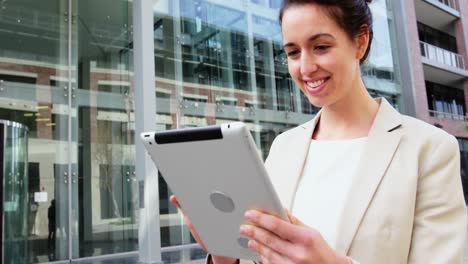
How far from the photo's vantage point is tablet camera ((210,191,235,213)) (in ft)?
3.01

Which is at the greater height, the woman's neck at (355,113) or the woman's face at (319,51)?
the woman's face at (319,51)

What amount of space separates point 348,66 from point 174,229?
855cm

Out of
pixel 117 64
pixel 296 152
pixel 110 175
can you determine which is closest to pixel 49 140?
pixel 110 175

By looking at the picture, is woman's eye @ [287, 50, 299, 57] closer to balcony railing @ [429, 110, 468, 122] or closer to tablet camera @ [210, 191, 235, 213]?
tablet camera @ [210, 191, 235, 213]

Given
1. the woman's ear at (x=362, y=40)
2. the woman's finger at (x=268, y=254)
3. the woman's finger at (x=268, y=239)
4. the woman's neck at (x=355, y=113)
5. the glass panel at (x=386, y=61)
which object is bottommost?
the woman's finger at (x=268, y=254)

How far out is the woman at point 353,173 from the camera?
2.92 ft

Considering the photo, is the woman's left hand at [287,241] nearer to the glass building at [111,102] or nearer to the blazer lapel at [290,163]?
the blazer lapel at [290,163]

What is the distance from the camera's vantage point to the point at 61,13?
9055 millimetres

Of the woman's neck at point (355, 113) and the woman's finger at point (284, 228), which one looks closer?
the woman's finger at point (284, 228)

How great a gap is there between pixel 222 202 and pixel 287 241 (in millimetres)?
217

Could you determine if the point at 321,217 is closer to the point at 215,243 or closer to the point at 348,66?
the point at 215,243

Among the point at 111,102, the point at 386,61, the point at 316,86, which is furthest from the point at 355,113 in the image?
the point at 386,61

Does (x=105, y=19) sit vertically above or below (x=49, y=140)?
above

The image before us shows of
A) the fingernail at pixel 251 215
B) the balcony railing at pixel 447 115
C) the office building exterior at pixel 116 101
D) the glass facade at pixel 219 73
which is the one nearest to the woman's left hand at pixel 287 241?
the fingernail at pixel 251 215
